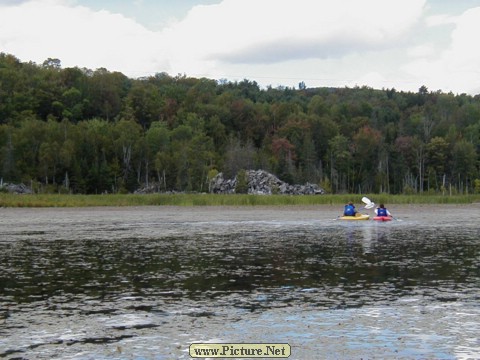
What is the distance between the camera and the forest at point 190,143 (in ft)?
401

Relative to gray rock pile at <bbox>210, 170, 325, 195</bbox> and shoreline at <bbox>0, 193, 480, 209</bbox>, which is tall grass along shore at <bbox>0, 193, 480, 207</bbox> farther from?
gray rock pile at <bbox>210, 170, 325, 195</bbox>

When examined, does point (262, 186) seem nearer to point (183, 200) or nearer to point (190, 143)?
point (190, 143)

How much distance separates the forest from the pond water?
270 ft

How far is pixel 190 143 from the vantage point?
144500 mm

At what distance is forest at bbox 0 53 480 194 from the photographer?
122188 millimetres

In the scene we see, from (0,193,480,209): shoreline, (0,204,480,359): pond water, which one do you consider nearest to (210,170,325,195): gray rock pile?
Result: (0,193,480,209): shoreline

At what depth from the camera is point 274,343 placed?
15.4 meters

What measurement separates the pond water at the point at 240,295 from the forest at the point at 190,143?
270 feet

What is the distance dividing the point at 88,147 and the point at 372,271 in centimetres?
10571

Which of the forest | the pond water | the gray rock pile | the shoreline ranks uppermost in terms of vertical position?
the forest

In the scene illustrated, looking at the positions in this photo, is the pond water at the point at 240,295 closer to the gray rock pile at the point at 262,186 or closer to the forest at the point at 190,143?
the forest at the point at 190,143

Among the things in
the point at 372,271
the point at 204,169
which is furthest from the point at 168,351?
the point at 204,169

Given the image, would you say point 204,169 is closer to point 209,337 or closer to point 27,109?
point 27,109

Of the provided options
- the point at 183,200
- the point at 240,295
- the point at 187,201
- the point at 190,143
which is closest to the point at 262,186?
the point at 190,143
